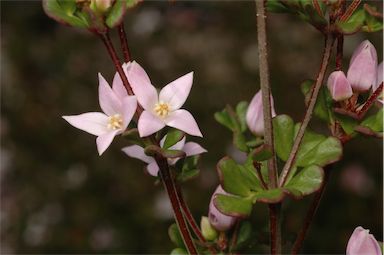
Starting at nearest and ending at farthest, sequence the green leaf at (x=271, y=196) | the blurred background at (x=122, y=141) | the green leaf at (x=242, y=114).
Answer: the green leaf at (x=271, y=196) < the green leaf at (x=242, y=114) < the blurred background at (x=122, y=141)

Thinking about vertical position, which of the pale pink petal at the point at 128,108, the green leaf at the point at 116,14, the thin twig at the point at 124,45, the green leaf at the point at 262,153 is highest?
the green leaf at the point at 116,14

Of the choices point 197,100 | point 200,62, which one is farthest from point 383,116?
point 200,62

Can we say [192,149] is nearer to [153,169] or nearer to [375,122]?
[153,169]

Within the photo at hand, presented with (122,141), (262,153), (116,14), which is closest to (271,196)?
(262,153)

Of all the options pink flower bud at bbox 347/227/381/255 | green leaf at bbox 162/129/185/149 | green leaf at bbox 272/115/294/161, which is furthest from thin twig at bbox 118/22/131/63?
pink flower bud at bbox 347/227/381/255

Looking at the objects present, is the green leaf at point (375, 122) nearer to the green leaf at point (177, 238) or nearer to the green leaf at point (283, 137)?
the green leaf at point (283, 137)

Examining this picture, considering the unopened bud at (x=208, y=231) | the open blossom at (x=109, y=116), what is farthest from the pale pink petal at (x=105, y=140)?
the unopened bud at (x=208, y=231)
